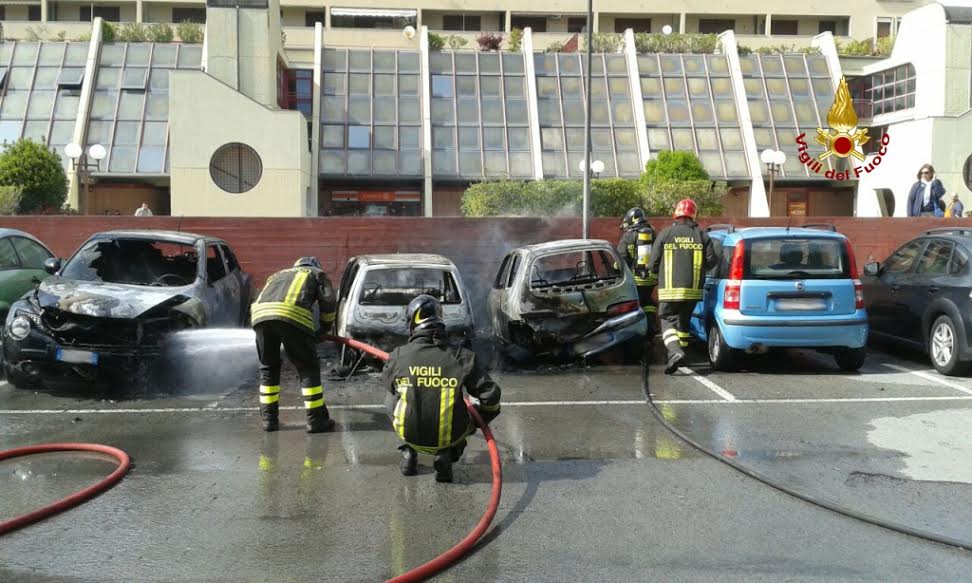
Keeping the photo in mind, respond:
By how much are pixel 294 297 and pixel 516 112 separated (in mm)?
27247

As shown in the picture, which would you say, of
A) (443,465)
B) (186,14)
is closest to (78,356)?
(443,465)

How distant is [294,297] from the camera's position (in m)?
6.96

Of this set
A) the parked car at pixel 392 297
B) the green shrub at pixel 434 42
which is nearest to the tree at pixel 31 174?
the green shrub at pixel 434 42

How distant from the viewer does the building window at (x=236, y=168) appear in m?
23.8

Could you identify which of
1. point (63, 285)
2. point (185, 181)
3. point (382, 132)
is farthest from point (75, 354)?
point (382, 132)

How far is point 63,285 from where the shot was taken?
8.94 meters

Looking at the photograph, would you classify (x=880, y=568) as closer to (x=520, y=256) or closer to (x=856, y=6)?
(x=520, y=256)

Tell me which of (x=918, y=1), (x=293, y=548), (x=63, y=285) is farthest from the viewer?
(x=918, y=1)

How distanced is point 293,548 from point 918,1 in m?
47.9

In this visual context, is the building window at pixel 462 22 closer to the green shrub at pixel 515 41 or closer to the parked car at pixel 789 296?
the green shrub at pixel 515 41

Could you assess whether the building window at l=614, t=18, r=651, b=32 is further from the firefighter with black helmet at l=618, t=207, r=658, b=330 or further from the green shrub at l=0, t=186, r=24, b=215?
the firefighter with black helmet at l=618, t=207, r=658, b=330

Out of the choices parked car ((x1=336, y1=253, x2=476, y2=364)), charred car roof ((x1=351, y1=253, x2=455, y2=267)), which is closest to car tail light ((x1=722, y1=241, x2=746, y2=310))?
parked car ((x1=336, y1=253, x2=476, y2=364))

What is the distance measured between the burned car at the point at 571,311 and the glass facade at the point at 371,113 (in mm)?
21584

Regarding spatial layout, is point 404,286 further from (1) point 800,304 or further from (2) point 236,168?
(2) point 236,168
